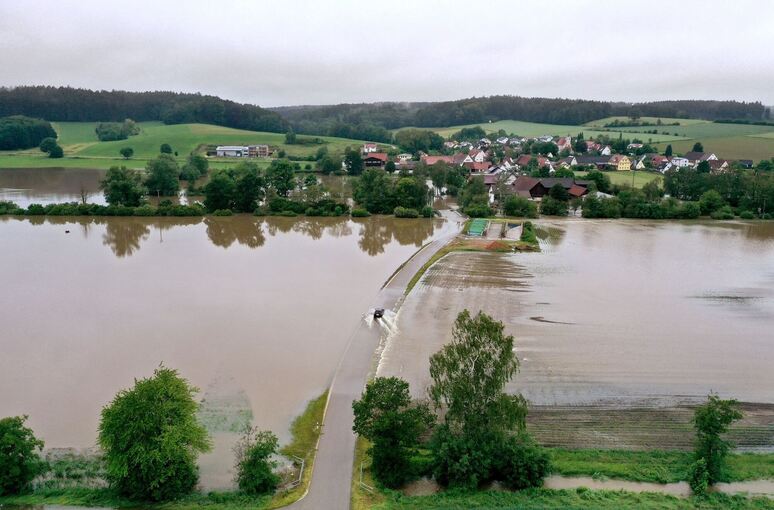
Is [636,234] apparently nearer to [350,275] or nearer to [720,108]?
[350,275]

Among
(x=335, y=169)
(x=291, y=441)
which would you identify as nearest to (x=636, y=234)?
(x=291, y=441)

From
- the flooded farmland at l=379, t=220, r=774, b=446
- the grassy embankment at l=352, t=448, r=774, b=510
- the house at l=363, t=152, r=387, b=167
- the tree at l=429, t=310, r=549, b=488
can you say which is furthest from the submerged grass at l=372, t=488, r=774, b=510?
the house at l=363, t=152, r=387, b=167

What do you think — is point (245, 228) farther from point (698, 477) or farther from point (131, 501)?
point (698, 477)

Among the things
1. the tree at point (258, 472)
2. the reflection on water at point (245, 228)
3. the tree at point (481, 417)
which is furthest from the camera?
the reflection on water at point (245, 228)

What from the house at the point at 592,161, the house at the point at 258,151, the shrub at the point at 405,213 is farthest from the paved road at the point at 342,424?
the house at the point at 258,151

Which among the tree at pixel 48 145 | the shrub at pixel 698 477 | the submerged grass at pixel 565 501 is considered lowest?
the submerged grass at pixel 565 501

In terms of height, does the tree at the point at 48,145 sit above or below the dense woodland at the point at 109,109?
below

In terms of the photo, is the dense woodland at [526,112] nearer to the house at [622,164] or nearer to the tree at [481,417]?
the house at [622,164]

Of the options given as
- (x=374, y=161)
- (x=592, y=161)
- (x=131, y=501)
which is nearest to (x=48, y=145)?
(x=374, y=161)
